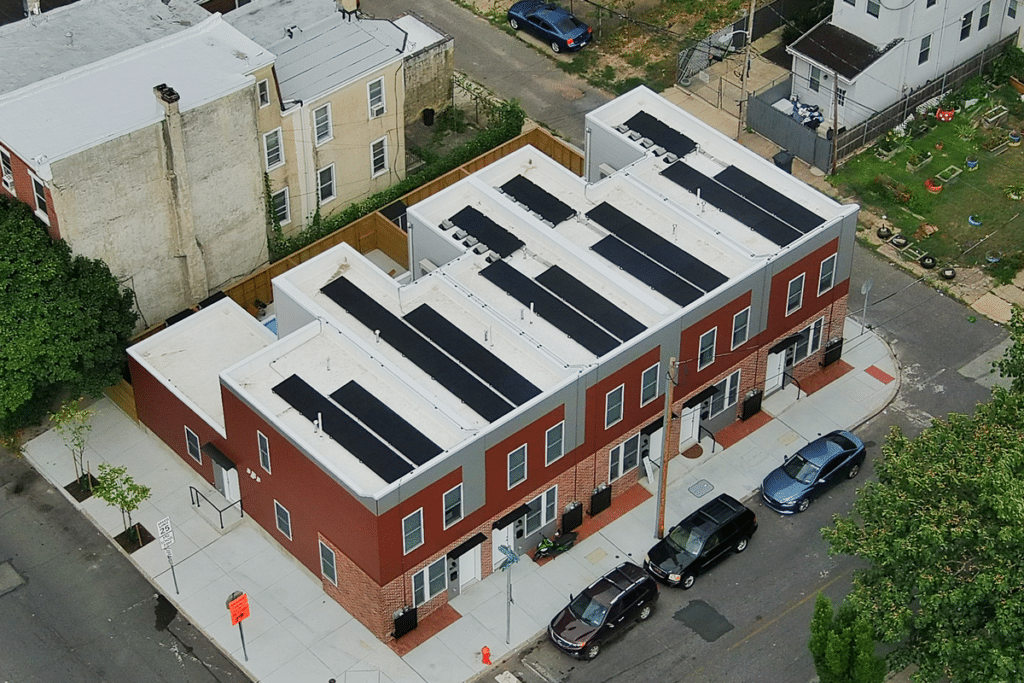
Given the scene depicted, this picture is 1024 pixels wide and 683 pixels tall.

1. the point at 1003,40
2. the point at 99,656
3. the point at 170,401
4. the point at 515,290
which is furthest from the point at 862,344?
the point at 99,656

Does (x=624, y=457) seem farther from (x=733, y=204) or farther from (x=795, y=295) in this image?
(x=733, y=204)

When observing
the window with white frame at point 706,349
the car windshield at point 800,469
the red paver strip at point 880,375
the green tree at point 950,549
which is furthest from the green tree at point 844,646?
the red paver strip at point 880,375

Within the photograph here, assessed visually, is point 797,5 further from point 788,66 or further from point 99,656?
point 99,656

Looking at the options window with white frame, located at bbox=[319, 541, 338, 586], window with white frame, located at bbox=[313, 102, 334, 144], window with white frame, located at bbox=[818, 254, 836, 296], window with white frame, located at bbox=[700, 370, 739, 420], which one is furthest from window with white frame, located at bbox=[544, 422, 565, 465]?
window with white frame, located at bbox=[313, 102, 334, 144]

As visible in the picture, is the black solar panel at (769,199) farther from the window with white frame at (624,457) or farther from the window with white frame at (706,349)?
the window with white frame at (624,457)

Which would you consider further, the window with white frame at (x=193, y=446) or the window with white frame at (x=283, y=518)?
the window with white frame at (x=193, y=446)

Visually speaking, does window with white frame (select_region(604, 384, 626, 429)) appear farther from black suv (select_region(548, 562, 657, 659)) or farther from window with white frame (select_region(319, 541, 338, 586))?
window with white frame (select_region(319, 541, 338, 586))

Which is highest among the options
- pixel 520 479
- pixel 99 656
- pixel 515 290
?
pixel 515 290
